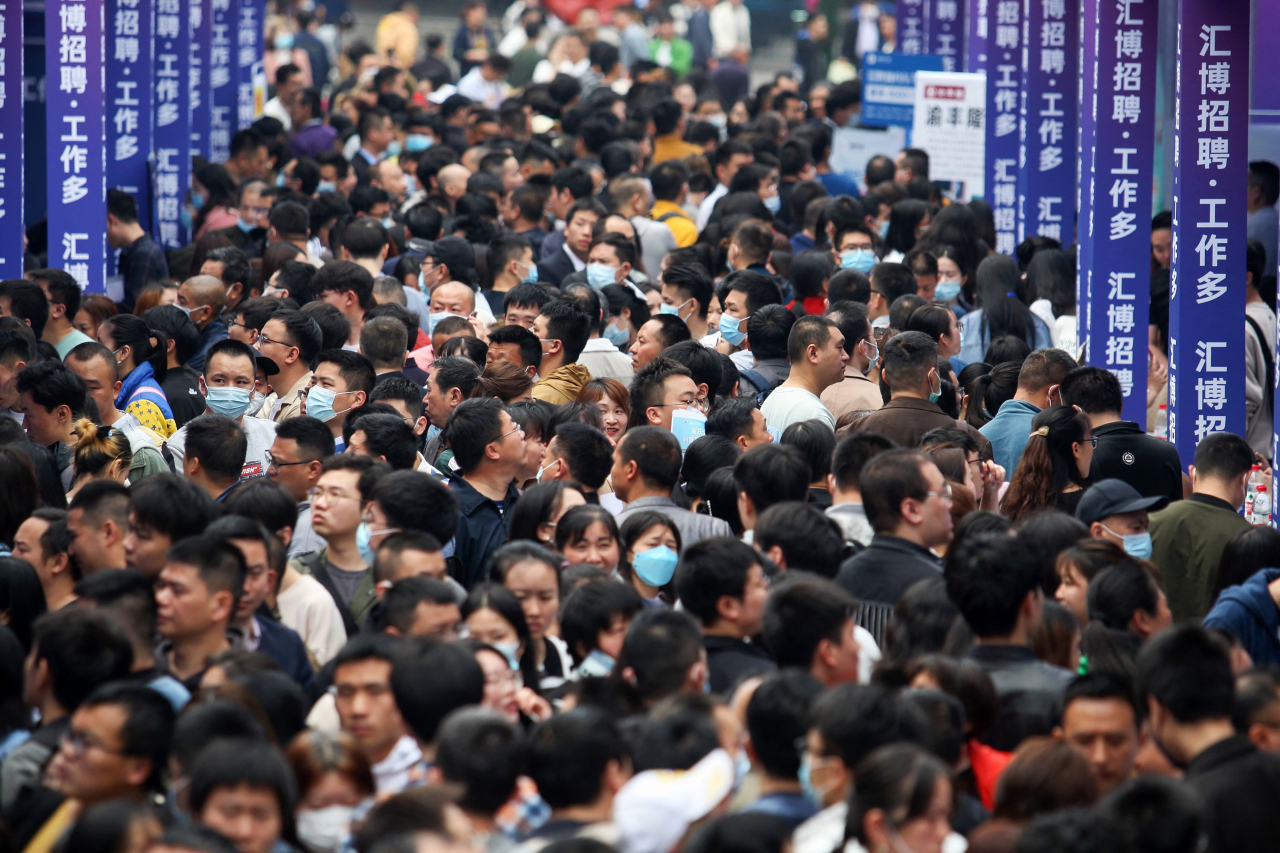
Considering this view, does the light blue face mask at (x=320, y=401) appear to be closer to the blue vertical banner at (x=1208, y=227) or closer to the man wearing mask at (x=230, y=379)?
the man wearing mask at (x=230, y=379)

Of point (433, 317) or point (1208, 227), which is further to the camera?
point (433, 317)

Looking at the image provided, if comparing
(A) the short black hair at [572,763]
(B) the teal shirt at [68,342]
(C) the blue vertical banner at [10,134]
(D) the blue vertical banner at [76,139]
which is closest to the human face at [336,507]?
(A) the short black hair at [572,763]

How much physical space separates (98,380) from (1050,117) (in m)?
8.94

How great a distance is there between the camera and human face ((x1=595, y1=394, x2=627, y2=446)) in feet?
26.9

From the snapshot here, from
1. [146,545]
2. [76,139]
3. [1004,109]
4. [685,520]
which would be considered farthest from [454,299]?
[1004,109]

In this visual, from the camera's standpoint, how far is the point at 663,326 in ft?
30.6

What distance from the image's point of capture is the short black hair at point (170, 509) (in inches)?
235

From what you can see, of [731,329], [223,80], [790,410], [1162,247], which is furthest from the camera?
[223,80]

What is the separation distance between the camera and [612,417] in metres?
8.23

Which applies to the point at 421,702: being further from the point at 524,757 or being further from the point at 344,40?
the point at 344,40

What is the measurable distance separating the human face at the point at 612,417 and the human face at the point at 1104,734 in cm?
386

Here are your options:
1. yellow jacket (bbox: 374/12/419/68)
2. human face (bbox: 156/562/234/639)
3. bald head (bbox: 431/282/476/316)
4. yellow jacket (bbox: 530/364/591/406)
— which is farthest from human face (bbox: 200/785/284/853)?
yellow jacket (bbox: 374/12/419/68)

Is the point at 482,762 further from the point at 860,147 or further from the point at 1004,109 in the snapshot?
the point at 860,147

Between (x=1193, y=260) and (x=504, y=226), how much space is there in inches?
252
